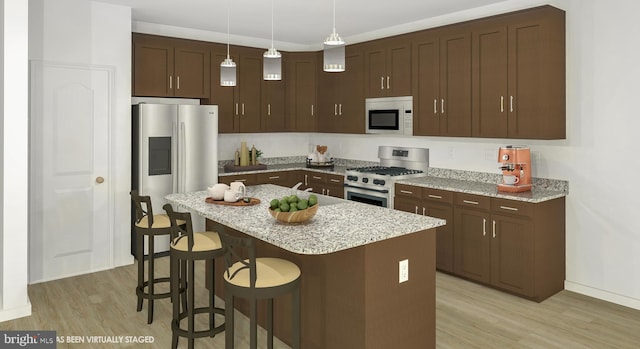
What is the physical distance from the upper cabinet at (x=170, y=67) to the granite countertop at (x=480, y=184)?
1147mm

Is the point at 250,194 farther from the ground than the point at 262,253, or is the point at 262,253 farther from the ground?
the point at 250,194

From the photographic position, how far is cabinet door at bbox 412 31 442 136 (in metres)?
4.96

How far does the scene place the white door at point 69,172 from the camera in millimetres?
4426

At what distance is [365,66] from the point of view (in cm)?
581

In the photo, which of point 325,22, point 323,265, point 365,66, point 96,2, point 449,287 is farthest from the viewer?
point 365,66

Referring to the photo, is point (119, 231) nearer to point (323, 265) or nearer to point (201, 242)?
point (201, 242)

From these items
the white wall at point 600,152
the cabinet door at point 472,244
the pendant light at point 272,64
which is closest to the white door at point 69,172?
the pendant light at point 272,64

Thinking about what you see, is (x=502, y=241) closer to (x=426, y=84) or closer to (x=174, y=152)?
(x=426, y=84)

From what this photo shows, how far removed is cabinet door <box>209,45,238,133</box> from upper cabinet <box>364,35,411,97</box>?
1.75 m

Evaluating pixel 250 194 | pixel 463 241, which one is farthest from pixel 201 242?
pixel 463 241

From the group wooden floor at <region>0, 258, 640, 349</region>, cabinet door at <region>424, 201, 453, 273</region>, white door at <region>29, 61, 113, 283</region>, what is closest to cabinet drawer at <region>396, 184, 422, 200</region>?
cabinet door at <region>424, 201, 453, 273</region>

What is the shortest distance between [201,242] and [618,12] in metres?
3.83

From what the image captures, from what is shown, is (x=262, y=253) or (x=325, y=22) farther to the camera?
(x=325, y=22)

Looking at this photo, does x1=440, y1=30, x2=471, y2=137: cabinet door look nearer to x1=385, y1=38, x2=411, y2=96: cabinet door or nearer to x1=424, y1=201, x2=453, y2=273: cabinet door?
x1=385, y1=38, x2=411, y2=96: cabinet door
